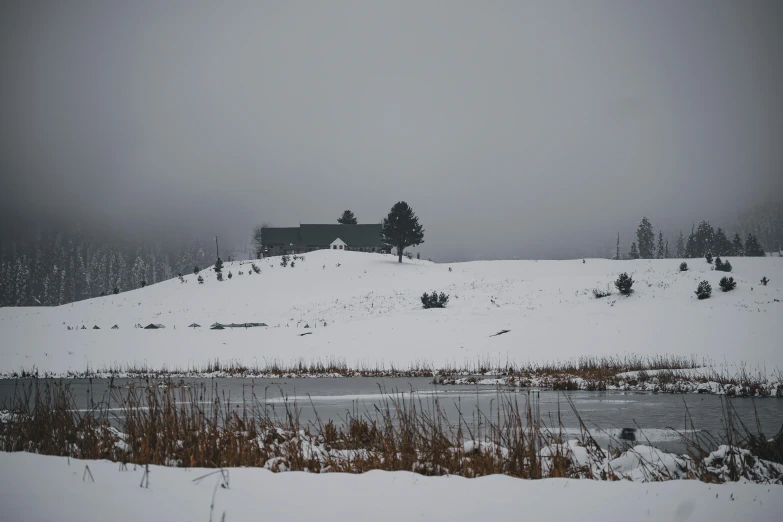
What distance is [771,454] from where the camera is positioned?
6.72 metres

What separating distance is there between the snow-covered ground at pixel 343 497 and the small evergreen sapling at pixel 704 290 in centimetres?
3206

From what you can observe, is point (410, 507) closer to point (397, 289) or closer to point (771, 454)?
point (771, 454)

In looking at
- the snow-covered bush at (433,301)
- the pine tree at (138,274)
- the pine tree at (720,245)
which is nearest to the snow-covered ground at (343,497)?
the snow-covered bush at (433,301)

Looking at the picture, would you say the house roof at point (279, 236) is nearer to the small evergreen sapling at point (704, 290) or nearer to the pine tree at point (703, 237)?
the small evergreen sapling at point (704, 290)

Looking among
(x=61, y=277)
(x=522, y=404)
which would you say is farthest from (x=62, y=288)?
(x=522, y=404)

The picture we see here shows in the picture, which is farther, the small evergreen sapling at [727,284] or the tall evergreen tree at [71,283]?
the tall evergreen tree at [71,283]

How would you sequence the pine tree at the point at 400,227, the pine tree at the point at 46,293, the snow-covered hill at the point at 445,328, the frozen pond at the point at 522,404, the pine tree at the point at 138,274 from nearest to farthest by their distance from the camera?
1. the frozen pond at the point at 522,404
2. the snow-covered hill at the point at 445,328
3. the pine tree at the point at 400,227
4. the pine tree at the point at 46,293
5. the pine tree at the point at 138,274

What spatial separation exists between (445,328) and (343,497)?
25913 mm

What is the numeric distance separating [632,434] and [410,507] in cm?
→ 670

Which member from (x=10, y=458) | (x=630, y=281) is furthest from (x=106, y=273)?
(x=10, y=458)

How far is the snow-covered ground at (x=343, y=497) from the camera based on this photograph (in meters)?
4.29

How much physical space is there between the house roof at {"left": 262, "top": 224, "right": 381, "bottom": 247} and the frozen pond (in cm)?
7778

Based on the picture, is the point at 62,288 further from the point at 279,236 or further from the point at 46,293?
the point at 279,236

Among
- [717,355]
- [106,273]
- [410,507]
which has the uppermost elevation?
[106,273]
